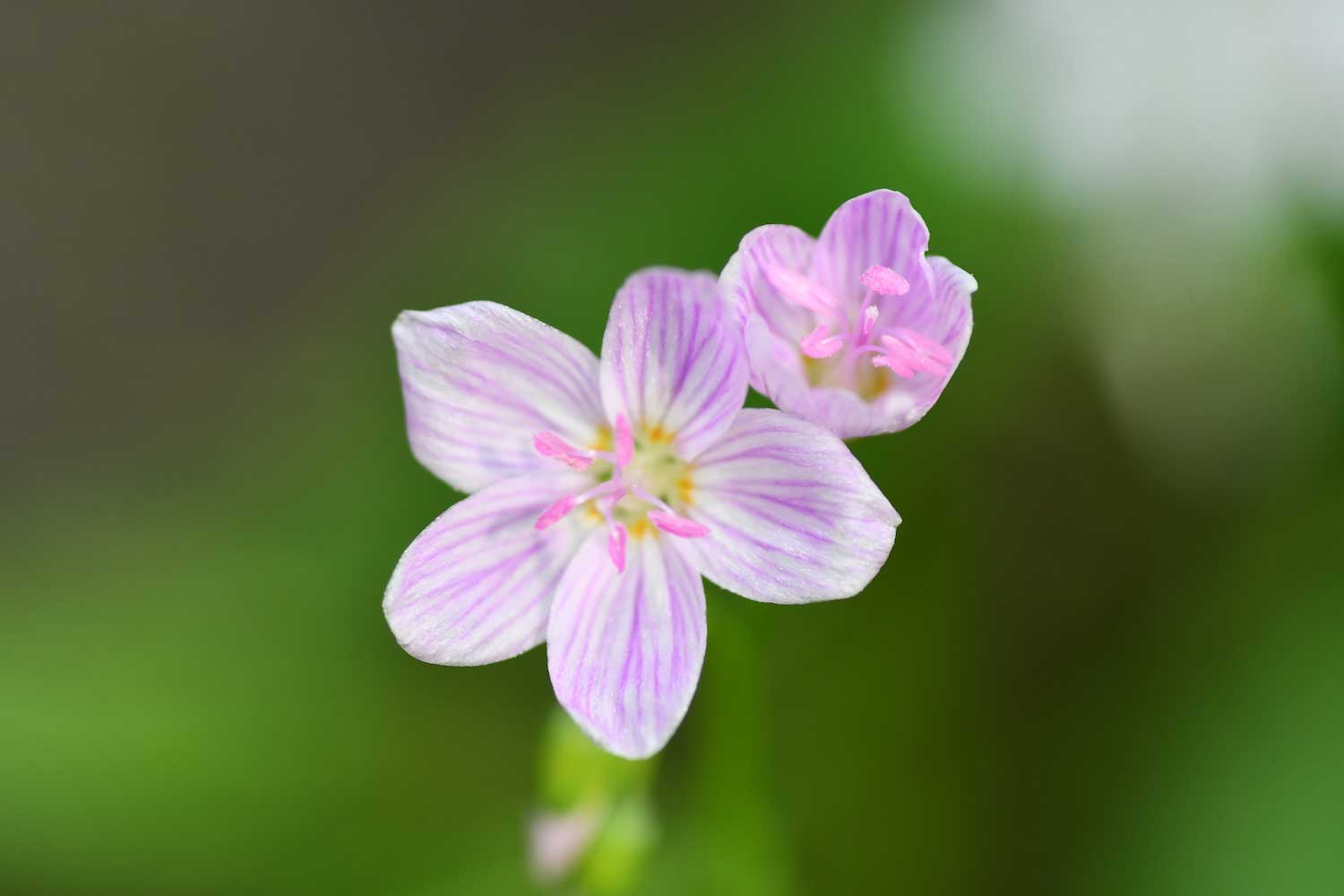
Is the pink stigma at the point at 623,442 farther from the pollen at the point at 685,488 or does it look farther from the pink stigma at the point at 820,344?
the pink stigma at the point at 820,344

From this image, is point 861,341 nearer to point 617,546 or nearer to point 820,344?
point 820,344

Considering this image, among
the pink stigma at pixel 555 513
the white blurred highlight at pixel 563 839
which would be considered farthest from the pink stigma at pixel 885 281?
the white blurred highlight at pixel 563 839

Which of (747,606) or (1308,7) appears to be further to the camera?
(1308,7)

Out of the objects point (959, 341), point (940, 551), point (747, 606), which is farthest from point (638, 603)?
point (940, 551)

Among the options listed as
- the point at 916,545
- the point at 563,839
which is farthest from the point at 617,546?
the point at 916,545

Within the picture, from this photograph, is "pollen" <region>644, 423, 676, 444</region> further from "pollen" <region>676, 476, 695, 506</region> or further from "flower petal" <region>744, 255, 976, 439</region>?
"flower petal" <region>744, 255, 976, 439</region>

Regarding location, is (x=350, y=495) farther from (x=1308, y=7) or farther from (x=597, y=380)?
(x=1308, y=7)
